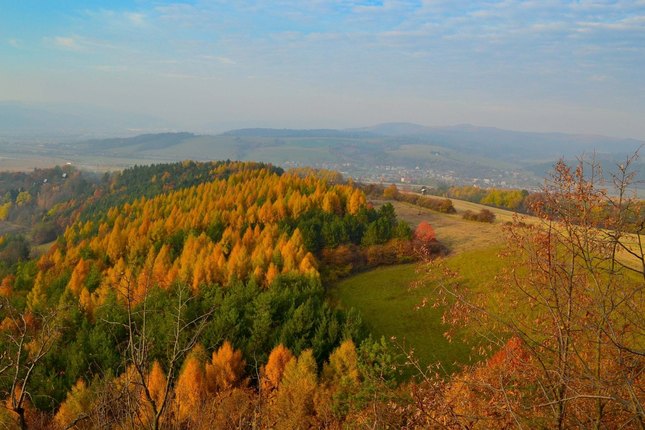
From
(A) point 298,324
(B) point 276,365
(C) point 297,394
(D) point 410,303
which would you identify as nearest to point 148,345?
(C) point 297,394

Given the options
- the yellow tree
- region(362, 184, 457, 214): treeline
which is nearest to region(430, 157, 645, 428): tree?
the yellow tree

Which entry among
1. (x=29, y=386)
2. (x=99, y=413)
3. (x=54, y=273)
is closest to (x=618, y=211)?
(x=99, y=413)

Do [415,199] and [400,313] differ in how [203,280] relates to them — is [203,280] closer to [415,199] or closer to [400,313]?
[400,313]

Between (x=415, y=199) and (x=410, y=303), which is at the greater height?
(x=415, y=199)

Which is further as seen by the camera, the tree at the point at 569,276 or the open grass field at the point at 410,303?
the open grass field at the point at 410,303

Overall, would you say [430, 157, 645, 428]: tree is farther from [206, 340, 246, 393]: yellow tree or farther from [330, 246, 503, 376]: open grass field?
[206, 340, 246, 393]: yellow tree

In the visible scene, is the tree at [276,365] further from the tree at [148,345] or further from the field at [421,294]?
the tree at [148,345]

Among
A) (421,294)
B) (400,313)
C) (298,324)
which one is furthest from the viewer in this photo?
(421,294)

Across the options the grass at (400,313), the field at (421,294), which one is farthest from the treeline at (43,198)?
the field at (421,294)

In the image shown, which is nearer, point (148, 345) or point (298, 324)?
point (148, 345)
